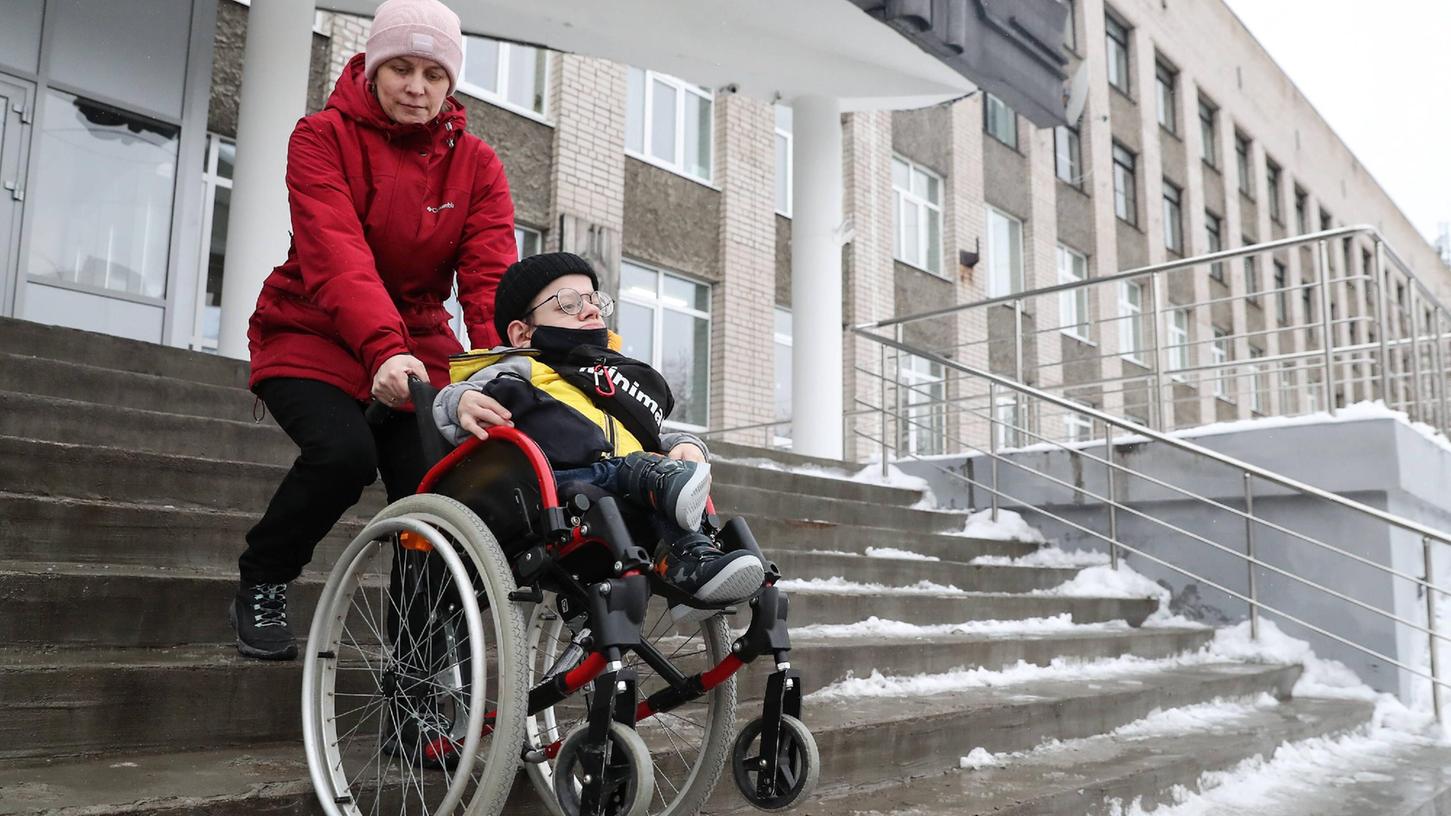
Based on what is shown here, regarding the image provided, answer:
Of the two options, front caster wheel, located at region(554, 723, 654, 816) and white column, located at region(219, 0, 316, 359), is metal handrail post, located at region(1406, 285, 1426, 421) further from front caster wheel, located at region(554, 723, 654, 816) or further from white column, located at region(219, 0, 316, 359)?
white column, located at region(219, 0, 316, 359)

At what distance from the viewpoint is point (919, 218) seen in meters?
17.5

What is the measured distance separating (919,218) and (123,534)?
50.7 ft

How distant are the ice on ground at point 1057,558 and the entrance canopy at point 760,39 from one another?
403 cm

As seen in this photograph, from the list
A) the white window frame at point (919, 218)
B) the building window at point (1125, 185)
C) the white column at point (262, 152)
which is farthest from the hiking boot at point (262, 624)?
the building window at point (1125, 185)

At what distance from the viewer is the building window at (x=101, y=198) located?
316 inches

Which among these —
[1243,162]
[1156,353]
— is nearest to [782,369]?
[1156,353]

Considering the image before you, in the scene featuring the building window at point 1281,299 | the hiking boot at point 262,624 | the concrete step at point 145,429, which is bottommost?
the hiking boot at point 262,624

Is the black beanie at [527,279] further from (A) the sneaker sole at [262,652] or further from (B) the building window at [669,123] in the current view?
(B) the building window at [669,123]

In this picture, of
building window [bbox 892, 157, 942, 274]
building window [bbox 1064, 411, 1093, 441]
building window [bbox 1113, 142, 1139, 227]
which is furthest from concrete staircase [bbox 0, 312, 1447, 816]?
building window [bbox 1113, 142, 1139, 227]

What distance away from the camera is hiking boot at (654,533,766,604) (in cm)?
208

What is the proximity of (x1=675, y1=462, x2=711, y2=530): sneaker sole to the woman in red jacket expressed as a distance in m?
0.72

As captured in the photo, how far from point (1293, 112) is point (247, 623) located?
33.9 metres

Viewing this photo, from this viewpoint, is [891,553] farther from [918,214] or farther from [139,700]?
[918,214]

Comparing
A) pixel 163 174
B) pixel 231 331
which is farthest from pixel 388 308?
pixel 163 174
